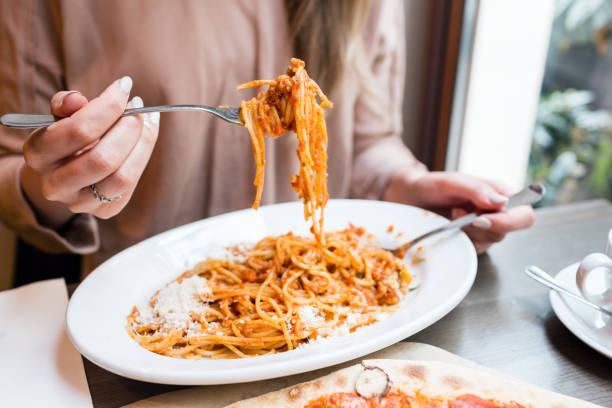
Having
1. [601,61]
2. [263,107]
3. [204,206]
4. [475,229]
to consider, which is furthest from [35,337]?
[601,61]

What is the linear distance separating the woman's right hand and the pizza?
67 cm

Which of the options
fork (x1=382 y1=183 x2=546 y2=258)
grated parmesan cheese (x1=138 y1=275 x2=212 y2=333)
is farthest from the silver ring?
fork (x1=382 y1=183 x2=546 y2=258)

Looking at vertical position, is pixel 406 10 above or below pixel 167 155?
above

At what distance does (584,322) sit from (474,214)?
0.50m

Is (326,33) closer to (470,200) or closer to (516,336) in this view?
(470,200)

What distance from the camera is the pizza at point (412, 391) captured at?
41.4 inches

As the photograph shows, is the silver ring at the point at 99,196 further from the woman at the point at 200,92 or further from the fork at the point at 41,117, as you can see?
the fork at the point at 41,117

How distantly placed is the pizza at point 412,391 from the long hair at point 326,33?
1424mm

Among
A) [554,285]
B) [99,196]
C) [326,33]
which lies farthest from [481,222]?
[99,196]

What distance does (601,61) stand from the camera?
10.9 ft

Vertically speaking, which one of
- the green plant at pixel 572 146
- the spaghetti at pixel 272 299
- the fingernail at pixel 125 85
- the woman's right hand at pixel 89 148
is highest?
the fingernail at pixel 125 85

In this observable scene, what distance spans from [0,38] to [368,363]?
1.81 meters

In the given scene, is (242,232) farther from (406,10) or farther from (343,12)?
(406,10)

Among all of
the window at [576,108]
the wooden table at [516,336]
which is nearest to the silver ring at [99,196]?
the wooden table at [516,336]
